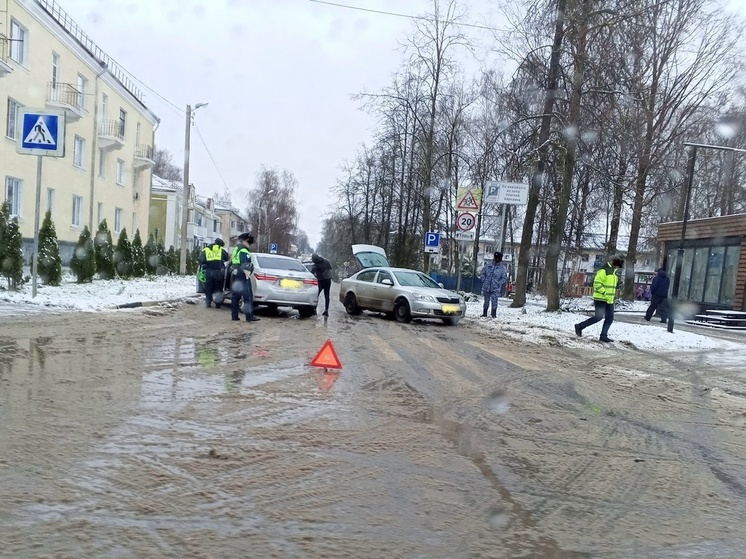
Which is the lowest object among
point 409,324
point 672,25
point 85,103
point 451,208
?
point 409,324

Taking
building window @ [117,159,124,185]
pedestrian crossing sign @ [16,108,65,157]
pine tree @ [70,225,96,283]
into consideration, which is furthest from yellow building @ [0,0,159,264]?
pedestrian crossing sign @ [16,108,65,157]

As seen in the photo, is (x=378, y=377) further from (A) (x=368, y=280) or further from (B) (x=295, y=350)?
(A) (x=368, y=280)

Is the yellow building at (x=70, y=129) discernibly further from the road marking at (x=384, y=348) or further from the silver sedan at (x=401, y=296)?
the road marking at (x=384, y=348)

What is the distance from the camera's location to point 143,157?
41250 millimetres

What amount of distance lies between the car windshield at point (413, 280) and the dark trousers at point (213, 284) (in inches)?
176

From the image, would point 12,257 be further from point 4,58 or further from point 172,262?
point 172,262

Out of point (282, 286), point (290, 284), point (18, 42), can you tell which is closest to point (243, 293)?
point (282, 286)

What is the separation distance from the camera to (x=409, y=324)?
16016 millimetres

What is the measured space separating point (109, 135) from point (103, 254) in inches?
604

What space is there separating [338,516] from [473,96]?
31.4 metres

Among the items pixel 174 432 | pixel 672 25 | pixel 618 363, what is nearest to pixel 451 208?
pixel 672 25

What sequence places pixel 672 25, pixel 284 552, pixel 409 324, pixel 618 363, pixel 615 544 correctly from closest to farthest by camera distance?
pixel 284 552
pixel 615 544
pixel 618 363
pixel 409 324
pixel 672 25

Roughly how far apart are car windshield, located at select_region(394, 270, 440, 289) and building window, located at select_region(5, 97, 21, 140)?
17.5 m

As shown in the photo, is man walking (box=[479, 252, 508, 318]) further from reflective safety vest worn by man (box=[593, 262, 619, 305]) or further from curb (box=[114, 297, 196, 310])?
curb (box=[114, 297, 196, 310])
